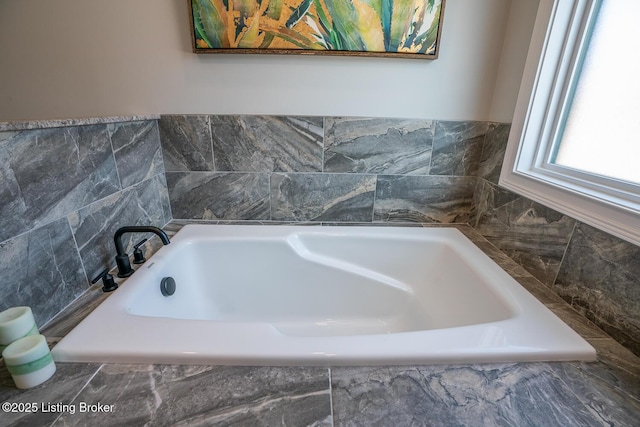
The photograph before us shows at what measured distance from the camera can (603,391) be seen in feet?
1.91

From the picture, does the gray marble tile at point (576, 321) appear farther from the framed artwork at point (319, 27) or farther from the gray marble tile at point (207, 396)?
the framed artwork at point (319, 27)

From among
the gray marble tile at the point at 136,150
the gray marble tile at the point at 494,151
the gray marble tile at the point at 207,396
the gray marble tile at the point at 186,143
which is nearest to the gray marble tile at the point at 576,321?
the gray marble tile at the point at 494,151

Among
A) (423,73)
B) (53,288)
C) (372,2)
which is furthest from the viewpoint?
(423,73)

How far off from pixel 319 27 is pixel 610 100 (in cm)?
106

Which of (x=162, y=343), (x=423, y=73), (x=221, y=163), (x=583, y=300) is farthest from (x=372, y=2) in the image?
(x=162, y=343)

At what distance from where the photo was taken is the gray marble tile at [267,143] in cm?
130

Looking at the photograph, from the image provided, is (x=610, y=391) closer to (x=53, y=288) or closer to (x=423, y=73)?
(x=423, y=73)

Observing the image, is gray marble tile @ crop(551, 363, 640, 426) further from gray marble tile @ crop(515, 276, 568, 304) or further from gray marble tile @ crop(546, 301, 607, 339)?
gray marble tile @ crop(515, 276, 568, 304)

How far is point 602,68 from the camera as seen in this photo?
886 mm

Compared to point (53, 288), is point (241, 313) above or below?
below

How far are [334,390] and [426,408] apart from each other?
189mm

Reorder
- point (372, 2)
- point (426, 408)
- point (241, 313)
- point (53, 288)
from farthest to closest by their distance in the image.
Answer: point (241, 313) → point (372, 2) → point (53, 288) → point (426, 408)

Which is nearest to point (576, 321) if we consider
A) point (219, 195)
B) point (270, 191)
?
point (270, 191)

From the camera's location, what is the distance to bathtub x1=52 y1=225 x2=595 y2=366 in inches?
25.3
